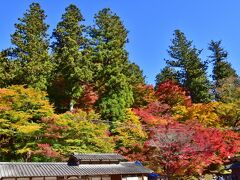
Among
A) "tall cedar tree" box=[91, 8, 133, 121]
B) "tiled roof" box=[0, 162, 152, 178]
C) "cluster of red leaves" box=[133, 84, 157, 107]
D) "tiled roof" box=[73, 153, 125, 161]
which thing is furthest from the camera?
"cluster of red leaves" box=[133, 84, 157, 107]

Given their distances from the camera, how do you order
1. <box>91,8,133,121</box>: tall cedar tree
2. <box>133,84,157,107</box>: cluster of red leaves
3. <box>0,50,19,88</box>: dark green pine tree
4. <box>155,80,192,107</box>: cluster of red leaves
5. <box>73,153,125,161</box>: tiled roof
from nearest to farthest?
<box>73,153,125,161</box>: tiled roof < <box>0,50,19,88</box>: dark green pine tree < <box>91,8,133,121</box>: tall cedar tree < <box>155,80,192,107</box>: cluster of red leaves < <box>133,84,157,107</box>: cluster of red leaves

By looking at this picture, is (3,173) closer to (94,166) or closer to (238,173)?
(94,166)

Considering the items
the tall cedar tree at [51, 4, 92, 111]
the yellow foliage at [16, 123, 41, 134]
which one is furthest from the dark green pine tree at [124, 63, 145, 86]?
the yellow foliage at [16, 123, 41, 134]

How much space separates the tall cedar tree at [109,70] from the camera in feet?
128

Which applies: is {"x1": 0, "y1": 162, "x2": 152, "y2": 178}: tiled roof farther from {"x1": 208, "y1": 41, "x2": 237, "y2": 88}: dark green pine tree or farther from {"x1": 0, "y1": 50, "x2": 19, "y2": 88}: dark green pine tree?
{"x1": 208, "y1": 41, "x2": 237, "y2": 88}: dark green pine tree

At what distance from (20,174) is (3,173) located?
1.10 meters

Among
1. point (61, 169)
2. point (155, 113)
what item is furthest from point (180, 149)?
point (155, 113)

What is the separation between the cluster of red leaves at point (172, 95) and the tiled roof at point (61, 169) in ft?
56.4

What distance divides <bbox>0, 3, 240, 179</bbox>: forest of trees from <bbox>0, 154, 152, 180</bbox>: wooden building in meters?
1.76

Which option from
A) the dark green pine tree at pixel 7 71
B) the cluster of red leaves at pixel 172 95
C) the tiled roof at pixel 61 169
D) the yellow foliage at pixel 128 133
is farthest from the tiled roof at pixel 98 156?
the cluster of red leaves at pixel 172 95

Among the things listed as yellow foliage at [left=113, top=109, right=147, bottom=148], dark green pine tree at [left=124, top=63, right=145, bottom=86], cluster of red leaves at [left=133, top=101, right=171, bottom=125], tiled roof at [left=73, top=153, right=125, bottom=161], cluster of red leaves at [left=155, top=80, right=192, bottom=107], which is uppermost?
dark green pine tree at [left=124, top=63, right=145, bottom=86]

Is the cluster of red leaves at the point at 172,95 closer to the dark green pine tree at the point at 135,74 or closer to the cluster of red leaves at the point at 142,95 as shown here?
the cluster of red leaves at the point at 142,95

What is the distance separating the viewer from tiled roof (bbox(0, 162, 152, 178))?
74.0ft

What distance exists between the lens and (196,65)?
175ft
